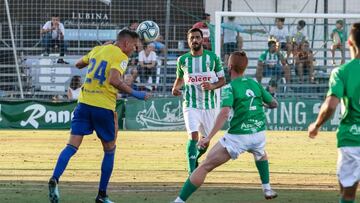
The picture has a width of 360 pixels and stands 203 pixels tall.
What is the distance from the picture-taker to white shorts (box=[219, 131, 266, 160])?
11.6 m

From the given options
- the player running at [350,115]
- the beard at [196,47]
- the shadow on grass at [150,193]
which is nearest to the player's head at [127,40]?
the shadow on grass at [150,193]

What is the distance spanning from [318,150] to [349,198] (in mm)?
13098

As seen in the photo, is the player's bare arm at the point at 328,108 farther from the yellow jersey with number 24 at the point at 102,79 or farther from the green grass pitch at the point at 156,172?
the yellow jersey with number 24 at the point at 102,79

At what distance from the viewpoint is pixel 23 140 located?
2514 centimetres

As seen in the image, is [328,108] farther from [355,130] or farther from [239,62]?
[239,62]

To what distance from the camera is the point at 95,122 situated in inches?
492

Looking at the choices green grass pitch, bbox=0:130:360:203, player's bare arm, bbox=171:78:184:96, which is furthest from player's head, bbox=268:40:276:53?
player's bare arm, bbox=171:78:184:96

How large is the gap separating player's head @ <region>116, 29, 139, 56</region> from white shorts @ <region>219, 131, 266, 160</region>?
1.85m

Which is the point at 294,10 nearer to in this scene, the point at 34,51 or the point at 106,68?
the point at 34,51

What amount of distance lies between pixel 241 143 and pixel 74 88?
795 inches

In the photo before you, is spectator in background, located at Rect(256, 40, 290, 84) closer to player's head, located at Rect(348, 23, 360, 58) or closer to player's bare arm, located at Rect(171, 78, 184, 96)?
player's bare arm, located at Rect(171, 78, 184, 96)

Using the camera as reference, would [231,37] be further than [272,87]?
Yes

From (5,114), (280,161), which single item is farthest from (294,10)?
(280,161)

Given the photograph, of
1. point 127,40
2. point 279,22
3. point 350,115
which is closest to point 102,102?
point 127,40
